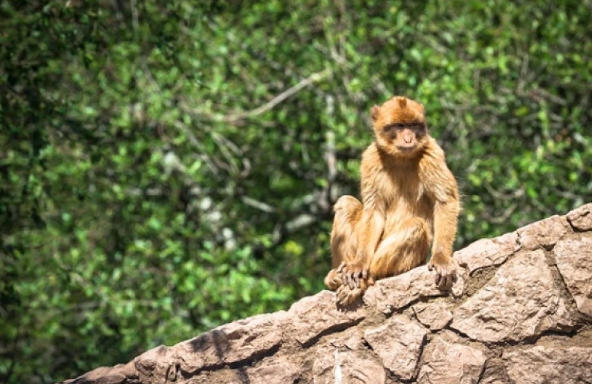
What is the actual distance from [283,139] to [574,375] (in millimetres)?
6314

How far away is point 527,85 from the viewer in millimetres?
10305

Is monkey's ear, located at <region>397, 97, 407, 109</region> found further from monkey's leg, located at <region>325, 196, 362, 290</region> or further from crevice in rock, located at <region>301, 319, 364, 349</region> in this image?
crevice in rock, located at <region>301, 319, 364, 349</region>

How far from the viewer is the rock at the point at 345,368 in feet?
18.8

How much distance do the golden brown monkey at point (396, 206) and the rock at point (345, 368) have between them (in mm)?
482

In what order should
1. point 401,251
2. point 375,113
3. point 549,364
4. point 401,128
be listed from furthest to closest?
point 375,113 < point 401,128 < point 401,251 < point 549,364

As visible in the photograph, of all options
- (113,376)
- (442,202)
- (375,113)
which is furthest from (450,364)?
(375,113)

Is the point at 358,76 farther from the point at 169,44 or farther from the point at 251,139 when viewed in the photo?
the point at 169,44

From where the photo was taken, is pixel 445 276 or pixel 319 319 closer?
pixel 445 276

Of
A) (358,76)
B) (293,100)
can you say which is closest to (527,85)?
(358,76)

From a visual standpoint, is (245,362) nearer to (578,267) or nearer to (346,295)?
(346,295)

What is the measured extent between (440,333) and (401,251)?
0.73 meters

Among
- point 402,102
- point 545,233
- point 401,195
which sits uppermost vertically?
point 402,102

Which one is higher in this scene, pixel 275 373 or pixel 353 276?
pixel 353 276

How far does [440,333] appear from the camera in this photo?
5.72 meters
